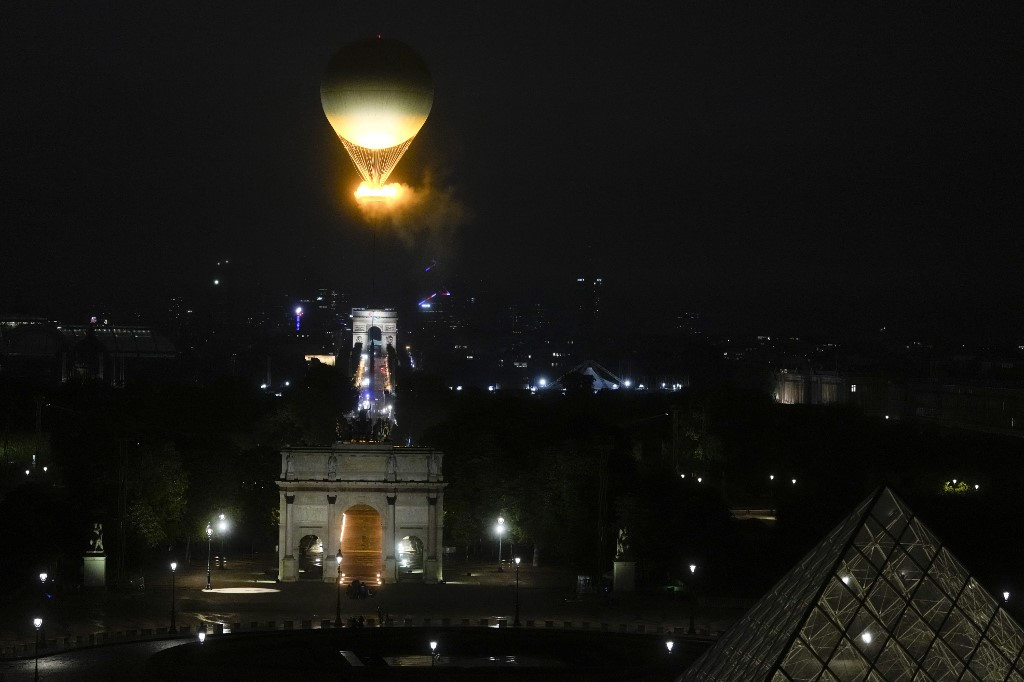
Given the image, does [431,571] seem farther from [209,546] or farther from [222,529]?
[222,529]

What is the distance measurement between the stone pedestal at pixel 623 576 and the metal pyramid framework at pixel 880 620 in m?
27.0

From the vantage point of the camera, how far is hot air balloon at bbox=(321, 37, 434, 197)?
80250 mm

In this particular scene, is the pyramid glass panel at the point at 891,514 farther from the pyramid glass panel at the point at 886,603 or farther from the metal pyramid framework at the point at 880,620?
the pyramid glass panel at the point at 886,603

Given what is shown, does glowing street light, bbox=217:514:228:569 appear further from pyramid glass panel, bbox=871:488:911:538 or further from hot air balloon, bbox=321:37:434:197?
pyramid glass panel, bbox=871:488:911:538

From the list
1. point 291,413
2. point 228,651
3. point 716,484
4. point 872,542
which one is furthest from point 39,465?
point 872,542

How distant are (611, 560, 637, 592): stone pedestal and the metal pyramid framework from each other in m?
27.0

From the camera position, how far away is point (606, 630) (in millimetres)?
55344

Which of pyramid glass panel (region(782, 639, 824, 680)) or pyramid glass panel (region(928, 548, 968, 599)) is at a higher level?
pyramid glass panel (region(928, 548, 968, 599))

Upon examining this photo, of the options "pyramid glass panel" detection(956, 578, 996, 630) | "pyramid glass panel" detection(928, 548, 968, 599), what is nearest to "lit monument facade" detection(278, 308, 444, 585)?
"pyramid glass panel" detection(928, 548, 968, 599)

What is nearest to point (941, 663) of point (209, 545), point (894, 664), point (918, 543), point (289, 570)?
point (894, 664)

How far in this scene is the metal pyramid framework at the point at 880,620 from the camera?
35.0m

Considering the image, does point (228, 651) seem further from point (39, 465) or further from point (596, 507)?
point (39, 465)

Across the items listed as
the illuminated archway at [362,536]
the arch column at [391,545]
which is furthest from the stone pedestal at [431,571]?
the illuminated archway at [362,536]

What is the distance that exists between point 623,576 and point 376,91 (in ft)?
86.0
